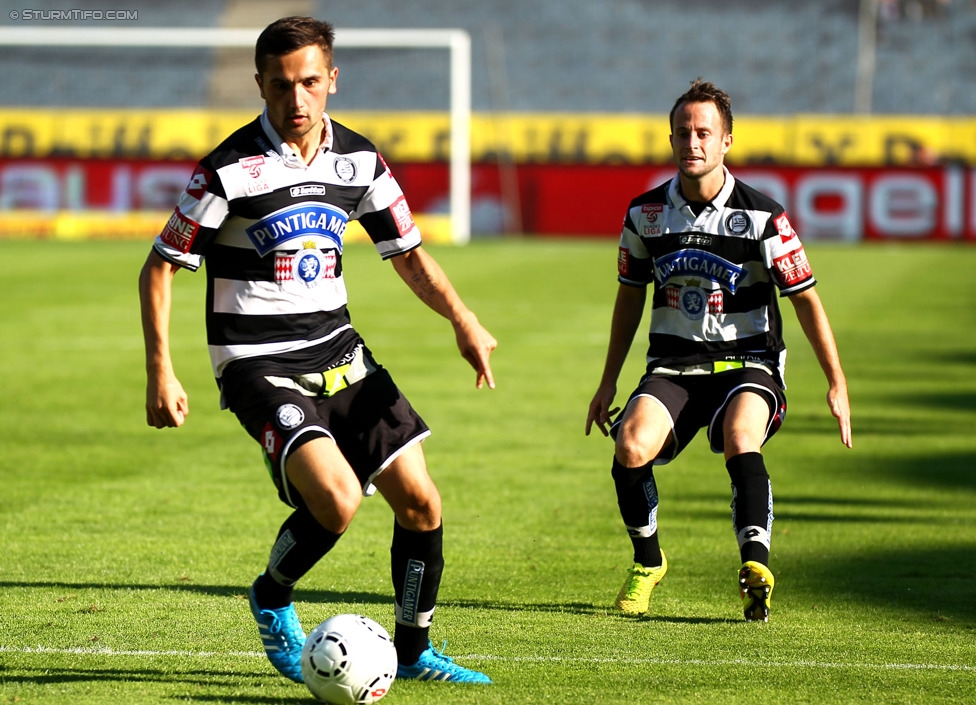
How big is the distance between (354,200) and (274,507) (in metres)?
3.24

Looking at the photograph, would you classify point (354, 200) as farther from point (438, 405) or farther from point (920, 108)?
point (920, 108)

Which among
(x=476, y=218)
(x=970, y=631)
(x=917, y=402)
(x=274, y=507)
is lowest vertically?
(x=476, y=218)

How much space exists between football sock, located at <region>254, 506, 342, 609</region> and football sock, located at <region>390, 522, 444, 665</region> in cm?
24

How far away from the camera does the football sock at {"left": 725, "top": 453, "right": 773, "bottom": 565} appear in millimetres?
5367

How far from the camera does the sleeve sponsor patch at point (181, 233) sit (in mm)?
4359

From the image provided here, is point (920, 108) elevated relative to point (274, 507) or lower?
lower

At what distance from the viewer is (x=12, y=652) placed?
190 inches

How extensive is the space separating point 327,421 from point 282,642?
0.66 m

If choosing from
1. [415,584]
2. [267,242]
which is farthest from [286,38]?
[415,584]

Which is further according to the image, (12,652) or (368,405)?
(12,652)

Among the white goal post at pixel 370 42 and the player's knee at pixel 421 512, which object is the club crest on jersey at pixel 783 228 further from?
the white goal post at pixel 370 42

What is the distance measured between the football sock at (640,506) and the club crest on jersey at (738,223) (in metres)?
0.91

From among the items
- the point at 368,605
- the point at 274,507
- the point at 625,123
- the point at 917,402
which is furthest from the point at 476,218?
the point at 368,605

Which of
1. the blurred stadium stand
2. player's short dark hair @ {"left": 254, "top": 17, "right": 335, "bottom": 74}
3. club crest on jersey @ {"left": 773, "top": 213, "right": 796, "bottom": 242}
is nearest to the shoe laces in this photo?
player's short dark hair @ {"left": 254, "top": 17, "right": 335, "bottom": 74}
